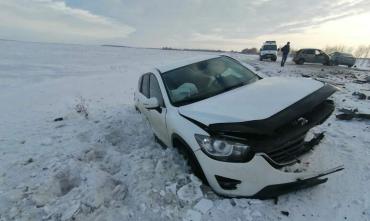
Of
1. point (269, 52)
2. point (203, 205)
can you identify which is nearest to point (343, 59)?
point (269, 52)

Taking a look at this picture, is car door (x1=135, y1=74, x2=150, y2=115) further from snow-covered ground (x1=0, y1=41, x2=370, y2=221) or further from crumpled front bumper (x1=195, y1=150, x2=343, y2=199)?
crumpled front bumper (x1=195, y1=150, x2=343, y2=199)

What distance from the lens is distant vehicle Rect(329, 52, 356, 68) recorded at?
26.6m

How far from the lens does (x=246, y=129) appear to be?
303cm

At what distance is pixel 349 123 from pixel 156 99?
4360 millimetres

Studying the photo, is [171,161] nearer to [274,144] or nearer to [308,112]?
[274,144]

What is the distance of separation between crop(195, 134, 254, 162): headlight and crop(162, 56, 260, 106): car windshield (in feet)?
3.25

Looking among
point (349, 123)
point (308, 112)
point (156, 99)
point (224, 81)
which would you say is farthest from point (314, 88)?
point (349, 123)

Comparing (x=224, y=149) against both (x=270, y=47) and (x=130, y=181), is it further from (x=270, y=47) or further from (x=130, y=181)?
(x=270, y=47)

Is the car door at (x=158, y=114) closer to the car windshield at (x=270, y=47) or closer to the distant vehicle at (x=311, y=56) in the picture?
the distant vehicle at (x=311, y=56)

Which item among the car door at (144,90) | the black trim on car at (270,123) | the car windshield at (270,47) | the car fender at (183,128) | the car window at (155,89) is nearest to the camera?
the black trim on car at (270,123)

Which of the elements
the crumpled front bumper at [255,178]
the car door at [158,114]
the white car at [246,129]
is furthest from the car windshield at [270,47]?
the crumpled front bumper at [255,178]

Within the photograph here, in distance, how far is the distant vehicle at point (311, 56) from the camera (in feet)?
88.2

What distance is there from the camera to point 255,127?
3018mm

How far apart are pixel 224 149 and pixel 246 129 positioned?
1.10ft
